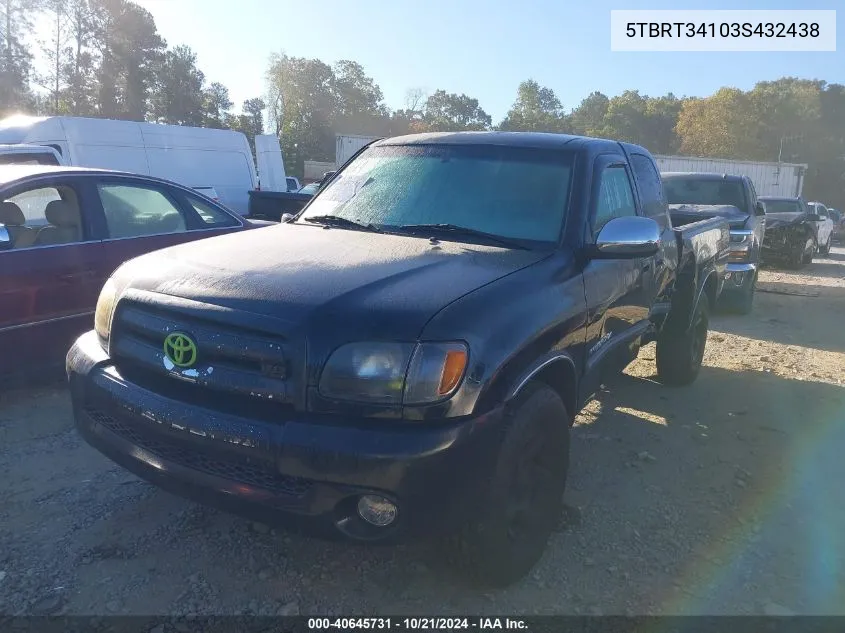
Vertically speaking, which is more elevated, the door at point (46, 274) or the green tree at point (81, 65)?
the green tree at point (81, 65)

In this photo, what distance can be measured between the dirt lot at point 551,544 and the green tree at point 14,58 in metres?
41.3

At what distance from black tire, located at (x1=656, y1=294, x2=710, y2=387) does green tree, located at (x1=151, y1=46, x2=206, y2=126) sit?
4568 cm

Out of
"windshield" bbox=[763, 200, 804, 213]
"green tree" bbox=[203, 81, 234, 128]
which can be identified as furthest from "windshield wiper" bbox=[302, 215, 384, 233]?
"green tree" bbox=[203, 81, 234, 128]

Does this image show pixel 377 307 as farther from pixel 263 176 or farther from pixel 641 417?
pixel 263 176

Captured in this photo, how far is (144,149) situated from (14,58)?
1399 inches

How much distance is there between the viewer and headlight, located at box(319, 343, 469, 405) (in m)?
2.21

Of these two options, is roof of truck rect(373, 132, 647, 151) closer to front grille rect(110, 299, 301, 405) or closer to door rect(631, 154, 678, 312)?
door rect(631, 154, 678, 312)

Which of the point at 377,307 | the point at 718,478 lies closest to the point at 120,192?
the point at 377,307

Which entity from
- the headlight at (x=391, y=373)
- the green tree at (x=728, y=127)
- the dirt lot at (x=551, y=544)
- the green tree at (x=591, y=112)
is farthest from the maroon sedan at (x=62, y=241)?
the green tree at (x=591, y=112)

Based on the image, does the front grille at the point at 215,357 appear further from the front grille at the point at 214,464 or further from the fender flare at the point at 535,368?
the fender flare at the point at 535,368

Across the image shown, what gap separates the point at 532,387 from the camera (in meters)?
2.69

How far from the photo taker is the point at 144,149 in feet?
35.4

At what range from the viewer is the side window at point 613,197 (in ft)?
11.6

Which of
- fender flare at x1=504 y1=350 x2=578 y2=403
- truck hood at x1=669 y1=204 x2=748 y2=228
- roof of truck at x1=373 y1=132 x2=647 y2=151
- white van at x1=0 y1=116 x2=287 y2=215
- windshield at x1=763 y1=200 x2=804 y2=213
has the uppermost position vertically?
white van at x1=0 y1=116 x2=287 y2=215
